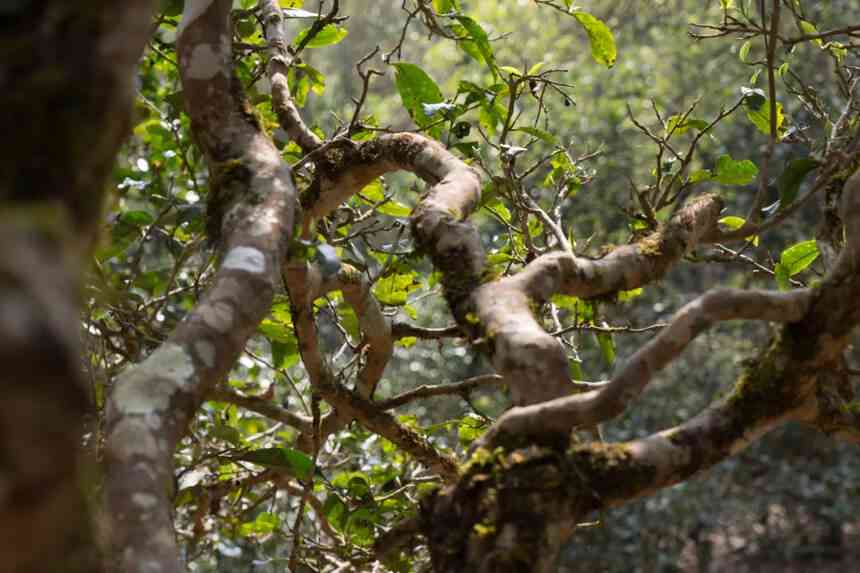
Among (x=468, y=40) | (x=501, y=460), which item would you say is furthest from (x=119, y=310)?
(x=501, y=460)

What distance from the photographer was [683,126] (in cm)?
244

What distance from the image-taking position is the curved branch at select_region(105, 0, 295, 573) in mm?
1163

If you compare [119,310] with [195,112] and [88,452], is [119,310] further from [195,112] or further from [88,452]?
[195,112]

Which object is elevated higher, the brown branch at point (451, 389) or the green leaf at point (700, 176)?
the green leaf at point (700, 176)

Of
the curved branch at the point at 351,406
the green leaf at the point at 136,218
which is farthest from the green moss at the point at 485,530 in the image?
the green leaf at the point at 136,218

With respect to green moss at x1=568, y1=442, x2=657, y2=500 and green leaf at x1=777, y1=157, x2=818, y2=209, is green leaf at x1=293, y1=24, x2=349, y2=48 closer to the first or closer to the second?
green leaf at x1=777, y1=157, x2=818, y2=209

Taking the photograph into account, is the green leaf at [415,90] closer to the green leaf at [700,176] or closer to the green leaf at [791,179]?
the green leaf at [700,176]

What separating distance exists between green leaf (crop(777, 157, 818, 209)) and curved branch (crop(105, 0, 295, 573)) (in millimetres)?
1016

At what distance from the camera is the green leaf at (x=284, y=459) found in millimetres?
2033

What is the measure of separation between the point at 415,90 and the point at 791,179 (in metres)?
0.84

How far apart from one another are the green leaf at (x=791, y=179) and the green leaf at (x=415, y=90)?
77 centimetres

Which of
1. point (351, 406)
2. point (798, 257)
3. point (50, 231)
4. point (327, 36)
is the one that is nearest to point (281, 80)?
point (327, 36)

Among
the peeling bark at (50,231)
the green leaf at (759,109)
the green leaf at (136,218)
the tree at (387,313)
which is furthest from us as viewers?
the green leaf at (136,218)

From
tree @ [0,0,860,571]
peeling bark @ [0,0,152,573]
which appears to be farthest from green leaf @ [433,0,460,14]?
peeling bark @ [0,0,152,573]
